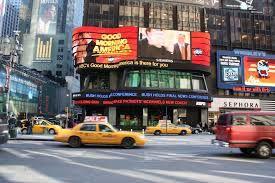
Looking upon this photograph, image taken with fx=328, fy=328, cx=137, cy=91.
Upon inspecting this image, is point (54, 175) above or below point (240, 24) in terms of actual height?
below

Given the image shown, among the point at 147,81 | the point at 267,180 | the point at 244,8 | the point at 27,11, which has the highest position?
the point at 27,11

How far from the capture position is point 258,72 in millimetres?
66375

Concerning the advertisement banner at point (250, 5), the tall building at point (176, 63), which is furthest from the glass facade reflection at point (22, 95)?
the advertisement banner at point (250, 5)

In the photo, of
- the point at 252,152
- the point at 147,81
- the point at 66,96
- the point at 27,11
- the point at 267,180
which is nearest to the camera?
the point at 267,180

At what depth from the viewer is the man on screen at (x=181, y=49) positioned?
5519cm

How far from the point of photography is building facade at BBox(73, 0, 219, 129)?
50812 mm

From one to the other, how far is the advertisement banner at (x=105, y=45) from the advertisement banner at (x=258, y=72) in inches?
1012

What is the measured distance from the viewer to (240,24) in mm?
74875

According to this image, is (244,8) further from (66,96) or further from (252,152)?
(252,152)

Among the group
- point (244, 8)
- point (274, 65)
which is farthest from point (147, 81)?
point (244, 8)

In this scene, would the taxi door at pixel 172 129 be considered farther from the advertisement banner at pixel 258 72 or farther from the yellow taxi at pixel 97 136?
the advertisement banner at pixel 258 72

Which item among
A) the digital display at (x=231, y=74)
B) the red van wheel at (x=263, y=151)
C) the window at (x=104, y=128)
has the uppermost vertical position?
the digital display at (x=231, y=74)

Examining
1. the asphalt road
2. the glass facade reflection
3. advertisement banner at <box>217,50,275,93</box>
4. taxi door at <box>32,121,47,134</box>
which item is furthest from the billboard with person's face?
the asphalt road

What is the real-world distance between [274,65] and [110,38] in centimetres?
3537
